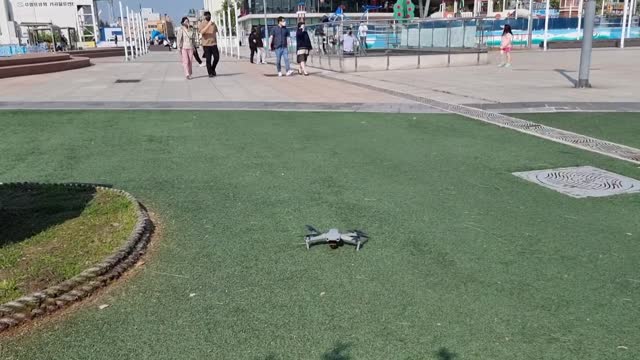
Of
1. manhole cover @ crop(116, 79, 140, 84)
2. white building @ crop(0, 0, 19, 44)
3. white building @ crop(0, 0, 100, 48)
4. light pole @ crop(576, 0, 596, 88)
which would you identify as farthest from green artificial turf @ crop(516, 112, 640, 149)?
white building @ crop(0, 0, 100, 48)

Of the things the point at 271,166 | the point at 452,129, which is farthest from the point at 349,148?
the point at 452,129

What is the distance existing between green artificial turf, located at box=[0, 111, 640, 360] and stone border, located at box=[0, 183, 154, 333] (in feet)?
0.37

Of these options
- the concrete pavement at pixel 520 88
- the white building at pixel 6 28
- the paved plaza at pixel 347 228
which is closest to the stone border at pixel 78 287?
the paved plaza at pixel 347 228

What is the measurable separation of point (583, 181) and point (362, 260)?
306cm

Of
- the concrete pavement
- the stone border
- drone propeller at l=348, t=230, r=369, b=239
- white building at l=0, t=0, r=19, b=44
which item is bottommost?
drone propeller at l=348, t=230, r=369, b=239

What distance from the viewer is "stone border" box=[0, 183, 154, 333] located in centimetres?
304

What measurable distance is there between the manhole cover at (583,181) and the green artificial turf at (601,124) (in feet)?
6.10

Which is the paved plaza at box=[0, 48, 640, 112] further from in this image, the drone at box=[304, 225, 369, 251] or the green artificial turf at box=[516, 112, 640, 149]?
the drone at box=[304, 225, 369, 251]

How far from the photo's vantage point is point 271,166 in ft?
21.4

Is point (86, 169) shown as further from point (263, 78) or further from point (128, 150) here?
point (263, 78)

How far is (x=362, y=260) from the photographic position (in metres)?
3.85

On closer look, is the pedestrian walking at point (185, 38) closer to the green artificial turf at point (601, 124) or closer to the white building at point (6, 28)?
the green artificial turf at point (601, 124)

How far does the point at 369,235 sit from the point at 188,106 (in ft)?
26.8

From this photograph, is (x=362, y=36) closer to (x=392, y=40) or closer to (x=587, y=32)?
(x=392, y=40)
